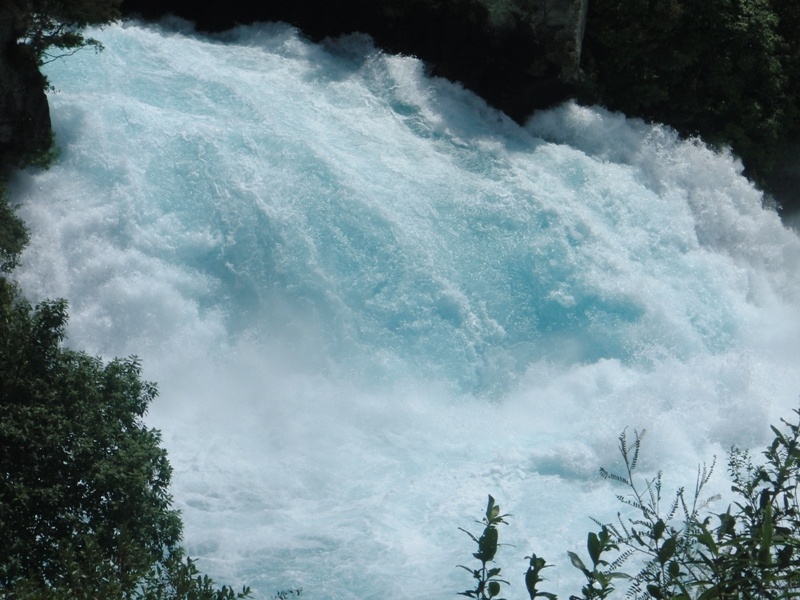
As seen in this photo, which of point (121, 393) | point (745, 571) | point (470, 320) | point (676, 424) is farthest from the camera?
point (470, 320)

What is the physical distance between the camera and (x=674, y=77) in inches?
748

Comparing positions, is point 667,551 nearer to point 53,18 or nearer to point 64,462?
point 64,462

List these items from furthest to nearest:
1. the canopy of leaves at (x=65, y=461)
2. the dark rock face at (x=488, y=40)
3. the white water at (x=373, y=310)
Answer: the dark rock face at (x=488, y=40) → the white water at (x=373, y=310) → the canopy of leaves at (x=65, y=461)

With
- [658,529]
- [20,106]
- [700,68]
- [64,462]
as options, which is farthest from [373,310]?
[658,529]

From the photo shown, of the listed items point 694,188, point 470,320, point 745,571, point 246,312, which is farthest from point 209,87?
point 745,571

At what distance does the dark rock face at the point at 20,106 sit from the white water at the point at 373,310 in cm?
40

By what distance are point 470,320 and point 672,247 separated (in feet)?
14.4

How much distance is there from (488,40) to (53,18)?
8033 mm

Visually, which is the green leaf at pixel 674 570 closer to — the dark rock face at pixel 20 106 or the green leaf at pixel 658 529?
the green leaf at pixel 658 529

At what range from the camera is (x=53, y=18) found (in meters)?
13.3

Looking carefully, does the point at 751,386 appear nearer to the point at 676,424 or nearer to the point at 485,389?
the point at 676,424

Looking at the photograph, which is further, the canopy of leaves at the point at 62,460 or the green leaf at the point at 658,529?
the canopy of leaves at the point at 62,460

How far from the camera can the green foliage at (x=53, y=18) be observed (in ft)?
42.8

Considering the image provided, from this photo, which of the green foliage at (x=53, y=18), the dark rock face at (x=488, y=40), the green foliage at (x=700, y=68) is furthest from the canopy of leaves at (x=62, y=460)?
the green foliage at (x=700, y=68)
